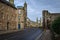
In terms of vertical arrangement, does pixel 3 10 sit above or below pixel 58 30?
above

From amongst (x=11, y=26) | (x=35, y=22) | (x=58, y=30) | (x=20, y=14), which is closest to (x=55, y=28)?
(x=58, y=30)

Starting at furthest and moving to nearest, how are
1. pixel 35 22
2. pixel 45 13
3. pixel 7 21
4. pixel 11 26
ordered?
pixel 35 22 → pixel 45 13 → pixel 11 26 → pixel 7 21

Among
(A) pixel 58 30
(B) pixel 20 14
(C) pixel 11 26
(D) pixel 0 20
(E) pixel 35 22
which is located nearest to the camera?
(A) pixel 58 30

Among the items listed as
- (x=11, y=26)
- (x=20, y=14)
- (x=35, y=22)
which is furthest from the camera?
(x=35, y=22)

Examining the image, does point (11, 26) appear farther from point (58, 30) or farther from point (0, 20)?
point (58, 30)

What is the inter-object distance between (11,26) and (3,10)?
11.9m

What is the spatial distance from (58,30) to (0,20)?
4372 centimetres

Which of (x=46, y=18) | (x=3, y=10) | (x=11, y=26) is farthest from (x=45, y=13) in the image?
(x=3, y=10)

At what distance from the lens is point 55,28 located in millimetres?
19875

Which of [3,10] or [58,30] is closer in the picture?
[58,30]

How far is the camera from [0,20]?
6125 cm

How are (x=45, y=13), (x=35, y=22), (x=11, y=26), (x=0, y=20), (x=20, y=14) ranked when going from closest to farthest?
(x=0, y=20) < (x=11, y=26) < (x=45, y=13) < (x=20, y=14) < (x=35, y=22)

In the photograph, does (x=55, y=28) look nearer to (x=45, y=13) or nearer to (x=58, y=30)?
(x=58, y=30)

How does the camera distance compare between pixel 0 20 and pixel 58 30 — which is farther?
pixel 0 20
